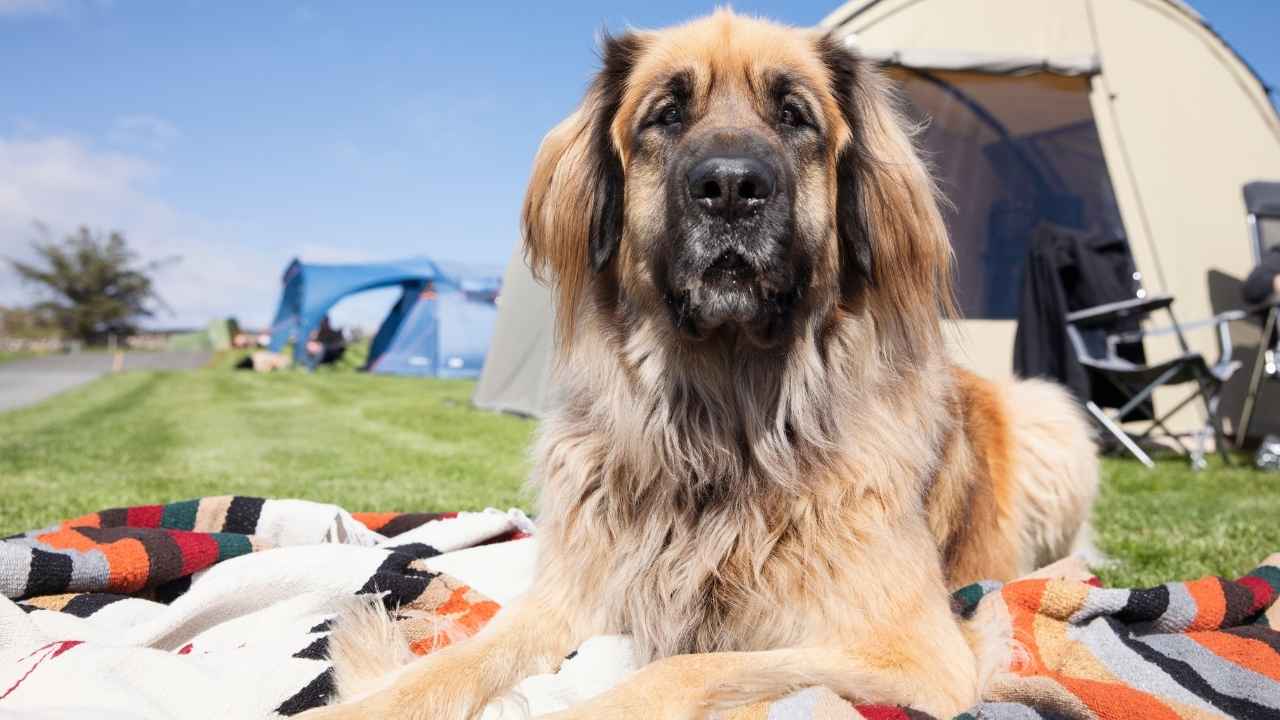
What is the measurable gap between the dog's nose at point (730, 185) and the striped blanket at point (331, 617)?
111 cm

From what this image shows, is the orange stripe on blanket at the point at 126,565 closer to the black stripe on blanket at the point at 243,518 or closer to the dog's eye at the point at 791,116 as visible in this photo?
the black stripe on blanket at the point at 243,518

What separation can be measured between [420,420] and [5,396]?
9.31 meters

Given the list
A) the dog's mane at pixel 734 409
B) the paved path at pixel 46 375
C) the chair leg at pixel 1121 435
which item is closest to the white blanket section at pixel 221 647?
the dog's mane at pixel 734 409

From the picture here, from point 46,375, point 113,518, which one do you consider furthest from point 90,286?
point 113,518

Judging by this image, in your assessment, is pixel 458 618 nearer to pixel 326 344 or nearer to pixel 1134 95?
pixel 1134 95

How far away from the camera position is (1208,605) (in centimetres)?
231

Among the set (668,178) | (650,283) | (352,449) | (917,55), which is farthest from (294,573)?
(917,55)

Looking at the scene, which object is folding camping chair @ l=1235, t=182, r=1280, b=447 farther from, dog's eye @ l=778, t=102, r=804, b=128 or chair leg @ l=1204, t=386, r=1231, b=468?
dog's eye @ l=778, t=102, r=804, b=128

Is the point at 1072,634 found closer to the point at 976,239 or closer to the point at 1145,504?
the point at 1145,504

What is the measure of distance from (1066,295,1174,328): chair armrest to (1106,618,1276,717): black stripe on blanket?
17.5ft

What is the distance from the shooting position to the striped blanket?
5.98ft

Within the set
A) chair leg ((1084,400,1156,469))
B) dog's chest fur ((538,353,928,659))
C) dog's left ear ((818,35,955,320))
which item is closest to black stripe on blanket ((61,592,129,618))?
dog's chest fur ((538,353,928,659))

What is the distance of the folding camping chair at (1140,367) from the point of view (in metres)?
6.53

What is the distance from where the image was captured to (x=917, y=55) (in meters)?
7.96
